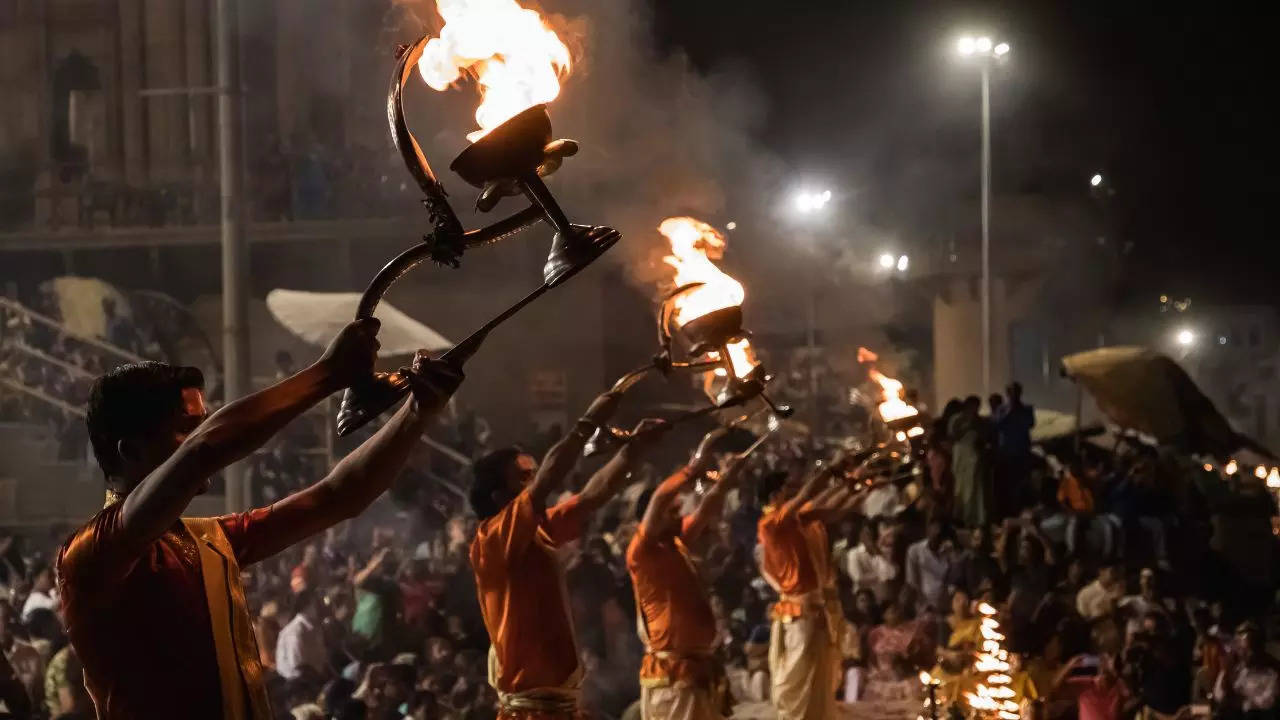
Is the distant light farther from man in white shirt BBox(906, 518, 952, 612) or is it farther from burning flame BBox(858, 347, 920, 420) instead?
burning flame BBox(858, 347, 920, 420)

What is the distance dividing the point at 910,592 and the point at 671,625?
5823 mm

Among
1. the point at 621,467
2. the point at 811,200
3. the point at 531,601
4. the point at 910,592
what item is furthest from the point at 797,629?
the point at 811,200

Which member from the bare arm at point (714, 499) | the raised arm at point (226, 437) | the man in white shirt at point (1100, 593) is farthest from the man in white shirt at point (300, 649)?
the raised arm at point (226, 437)

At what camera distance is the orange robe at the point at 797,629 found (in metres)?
10.6

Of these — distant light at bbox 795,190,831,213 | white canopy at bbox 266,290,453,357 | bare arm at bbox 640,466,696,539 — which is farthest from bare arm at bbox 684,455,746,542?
distant light at bbox 795,190,831,213

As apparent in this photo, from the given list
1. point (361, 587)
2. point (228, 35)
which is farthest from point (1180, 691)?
point (228, 35)

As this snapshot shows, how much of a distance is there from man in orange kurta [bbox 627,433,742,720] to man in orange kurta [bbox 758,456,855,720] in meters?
2.39

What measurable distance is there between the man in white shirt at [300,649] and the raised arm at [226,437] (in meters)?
8.14

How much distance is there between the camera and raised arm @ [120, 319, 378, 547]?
106 inches

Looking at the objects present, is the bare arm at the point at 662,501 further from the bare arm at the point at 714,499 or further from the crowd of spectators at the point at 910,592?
the crowd of spectators at the point at 910,592

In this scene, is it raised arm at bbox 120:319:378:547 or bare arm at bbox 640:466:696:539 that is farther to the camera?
bare arm at bbox 640:466:696:539

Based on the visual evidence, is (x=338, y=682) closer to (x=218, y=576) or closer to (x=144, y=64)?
(x=218, y=576)

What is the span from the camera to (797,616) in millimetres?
10688

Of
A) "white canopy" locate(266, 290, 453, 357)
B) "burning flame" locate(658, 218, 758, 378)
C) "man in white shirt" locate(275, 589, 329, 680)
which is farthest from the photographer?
"white canopy" locate(266, 290, 453, 357)
